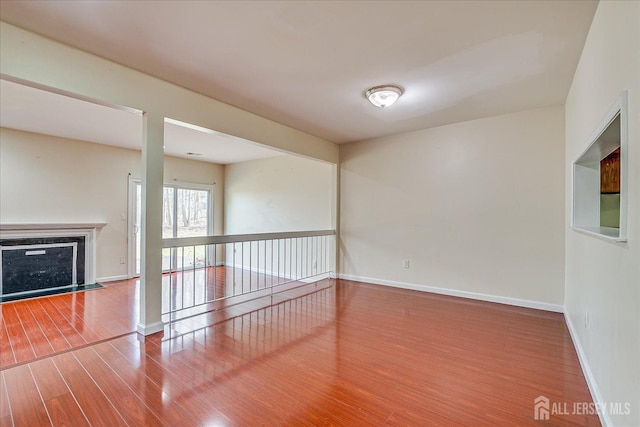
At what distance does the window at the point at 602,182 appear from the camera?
4.98 ft

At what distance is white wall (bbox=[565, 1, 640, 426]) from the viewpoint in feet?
4.00

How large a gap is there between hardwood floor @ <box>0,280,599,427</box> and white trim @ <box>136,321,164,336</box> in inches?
2.9

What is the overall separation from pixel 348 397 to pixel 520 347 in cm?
181

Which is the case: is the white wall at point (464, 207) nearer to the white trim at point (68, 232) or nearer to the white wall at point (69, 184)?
the white wall at point (69, 184)

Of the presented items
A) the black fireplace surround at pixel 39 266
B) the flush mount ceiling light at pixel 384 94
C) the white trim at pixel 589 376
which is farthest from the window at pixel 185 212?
the white trim at pixel 589 376

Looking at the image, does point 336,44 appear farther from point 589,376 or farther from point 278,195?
point 278,195

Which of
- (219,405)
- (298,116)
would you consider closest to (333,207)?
(298,116)

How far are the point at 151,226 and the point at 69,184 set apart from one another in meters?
3.54

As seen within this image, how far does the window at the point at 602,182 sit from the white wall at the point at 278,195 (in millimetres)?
3664

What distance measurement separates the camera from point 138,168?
19.3 ft

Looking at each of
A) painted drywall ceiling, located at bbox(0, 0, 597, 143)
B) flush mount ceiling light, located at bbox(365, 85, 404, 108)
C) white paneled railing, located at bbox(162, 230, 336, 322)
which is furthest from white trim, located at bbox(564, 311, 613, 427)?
white paneled railing, located at bbox(162, 230, 336, 322)

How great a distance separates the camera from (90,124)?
429 cm

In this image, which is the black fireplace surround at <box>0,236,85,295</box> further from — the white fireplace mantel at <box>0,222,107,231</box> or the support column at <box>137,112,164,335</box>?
the support column at <box>137,112,164,335</box>

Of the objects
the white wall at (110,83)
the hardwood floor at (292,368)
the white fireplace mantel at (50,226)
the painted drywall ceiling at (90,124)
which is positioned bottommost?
the hardwood floor at (292,368)
